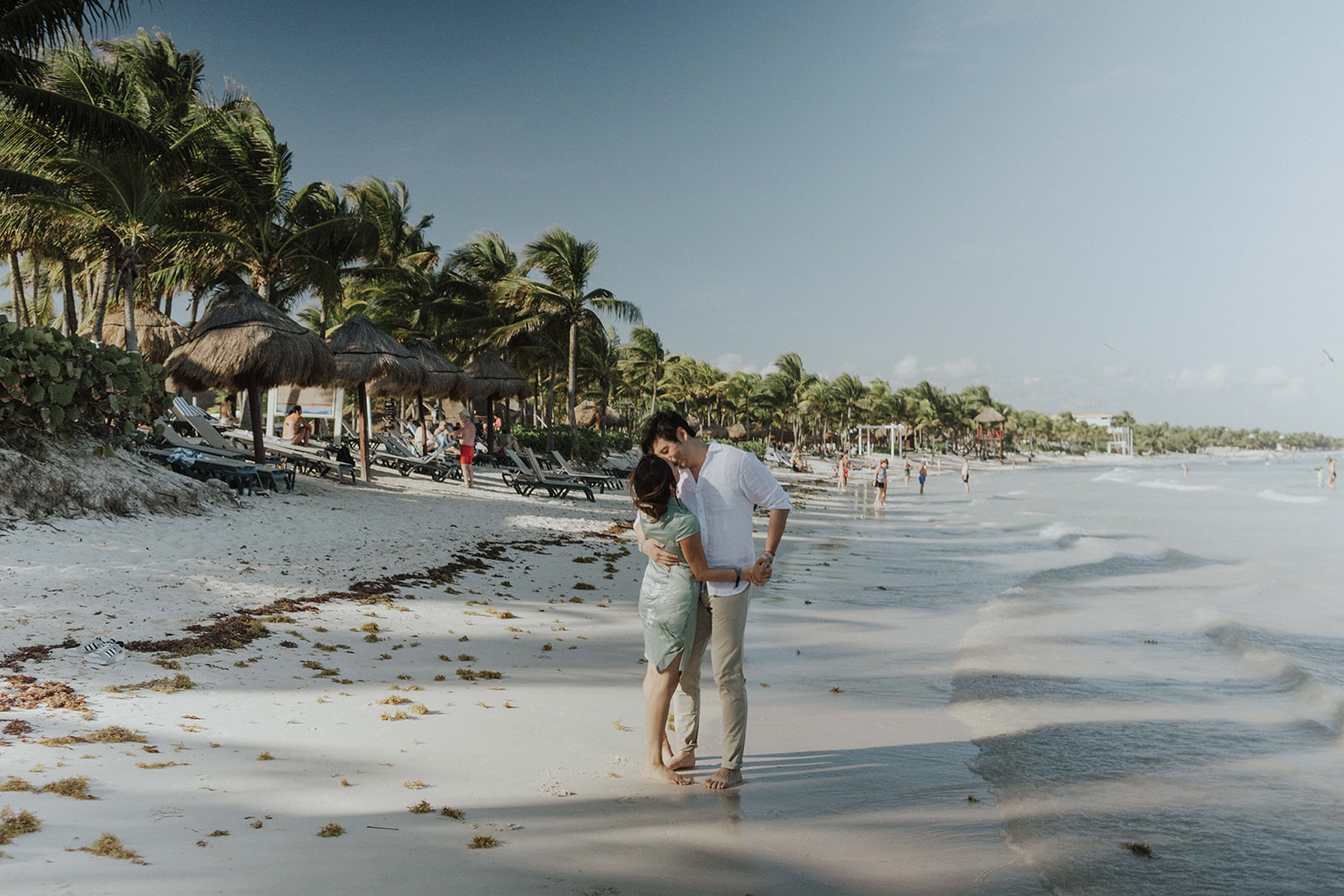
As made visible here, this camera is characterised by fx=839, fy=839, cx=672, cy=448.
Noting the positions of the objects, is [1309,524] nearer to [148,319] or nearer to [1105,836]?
[1105,836]

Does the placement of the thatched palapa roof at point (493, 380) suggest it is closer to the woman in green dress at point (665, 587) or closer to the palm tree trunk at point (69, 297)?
the palm tree trunk at point (69, 297)

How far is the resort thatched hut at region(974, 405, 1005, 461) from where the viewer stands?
93188 mm

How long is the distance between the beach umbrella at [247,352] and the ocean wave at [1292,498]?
127ft

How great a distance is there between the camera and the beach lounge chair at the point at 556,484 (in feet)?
58.9

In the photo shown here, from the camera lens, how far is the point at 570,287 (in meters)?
27.2

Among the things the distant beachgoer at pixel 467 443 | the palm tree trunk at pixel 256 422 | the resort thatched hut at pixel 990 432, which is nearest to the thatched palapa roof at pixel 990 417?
A: the resort thatched hut at pixel 990 432

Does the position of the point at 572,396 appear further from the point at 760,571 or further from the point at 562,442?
the point at 760,571

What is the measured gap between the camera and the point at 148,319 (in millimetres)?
22781

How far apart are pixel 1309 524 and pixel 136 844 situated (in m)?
29.2

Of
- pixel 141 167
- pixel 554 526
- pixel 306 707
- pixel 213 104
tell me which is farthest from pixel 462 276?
pixel 306 707

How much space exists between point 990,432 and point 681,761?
119 metres

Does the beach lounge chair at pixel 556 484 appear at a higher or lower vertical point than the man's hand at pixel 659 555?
lower

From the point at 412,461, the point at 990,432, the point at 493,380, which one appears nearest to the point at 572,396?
the point at 493,380

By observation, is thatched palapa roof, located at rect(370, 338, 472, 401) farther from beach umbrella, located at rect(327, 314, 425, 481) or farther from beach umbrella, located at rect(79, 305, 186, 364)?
beach umbrella, located at rect(79, 305, 186, 364)
